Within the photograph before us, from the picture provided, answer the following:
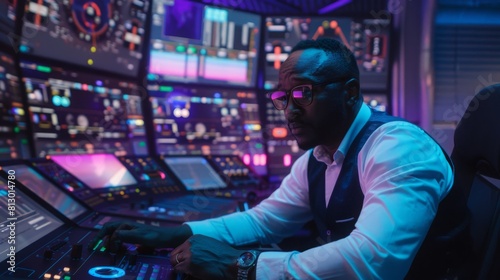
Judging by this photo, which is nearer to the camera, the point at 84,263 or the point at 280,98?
the point at 84,263

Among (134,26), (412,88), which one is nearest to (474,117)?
(134,26)

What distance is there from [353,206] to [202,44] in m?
1.84

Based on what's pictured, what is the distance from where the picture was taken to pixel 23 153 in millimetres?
1844

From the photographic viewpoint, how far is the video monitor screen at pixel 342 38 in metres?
3.15

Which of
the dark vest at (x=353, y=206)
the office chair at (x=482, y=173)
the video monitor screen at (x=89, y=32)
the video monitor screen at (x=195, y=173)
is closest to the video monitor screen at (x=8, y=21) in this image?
the video monitor screen at (x=89, y=32)

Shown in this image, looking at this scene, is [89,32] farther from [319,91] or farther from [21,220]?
[319,91]

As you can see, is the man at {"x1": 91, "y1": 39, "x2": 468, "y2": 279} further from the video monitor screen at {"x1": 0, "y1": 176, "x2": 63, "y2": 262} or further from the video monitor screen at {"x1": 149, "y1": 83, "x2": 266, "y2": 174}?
the video monitor screen at {"x1": 149, "y1": 83, "x2": 266, "y2": 174}

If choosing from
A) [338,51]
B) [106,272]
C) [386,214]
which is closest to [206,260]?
[106,272]

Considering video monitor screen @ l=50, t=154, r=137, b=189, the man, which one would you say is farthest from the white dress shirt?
video monitor screen @ l=50, t=154, r=137, b=189

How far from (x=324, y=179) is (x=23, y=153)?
126 centimetres

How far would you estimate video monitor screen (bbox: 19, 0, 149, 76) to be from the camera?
75.2 inches

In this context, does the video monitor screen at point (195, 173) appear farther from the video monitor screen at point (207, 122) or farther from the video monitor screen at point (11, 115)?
the video monitor screen at point (11, 115)

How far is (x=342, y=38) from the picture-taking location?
324 cm

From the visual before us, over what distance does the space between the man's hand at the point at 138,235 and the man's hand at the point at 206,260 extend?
16 centimetres
